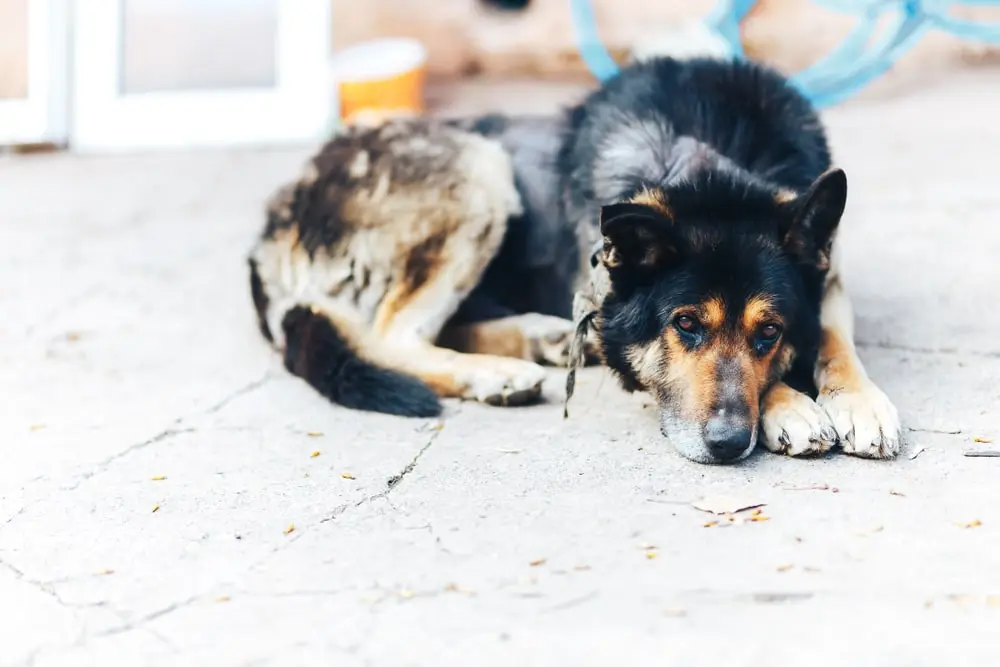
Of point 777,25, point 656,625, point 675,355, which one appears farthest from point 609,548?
point 777,25

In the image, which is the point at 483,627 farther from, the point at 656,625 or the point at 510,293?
the point at 510,293

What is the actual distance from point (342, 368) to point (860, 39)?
5.35 meters

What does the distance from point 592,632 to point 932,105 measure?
6.48 m

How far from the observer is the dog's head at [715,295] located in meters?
3.26

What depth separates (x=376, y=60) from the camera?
808cm

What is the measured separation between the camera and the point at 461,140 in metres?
4.87

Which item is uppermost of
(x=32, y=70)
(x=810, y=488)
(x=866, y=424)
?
(x=32, y=70)

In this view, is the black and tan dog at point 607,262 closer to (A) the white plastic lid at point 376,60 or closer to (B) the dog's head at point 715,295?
(B) the dog's head at point 715,295

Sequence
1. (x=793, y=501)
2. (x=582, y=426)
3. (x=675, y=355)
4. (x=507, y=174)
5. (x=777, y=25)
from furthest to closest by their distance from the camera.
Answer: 1. (x=777, y=25)
2. (x=507, y=174)
3. (x=582, y=426)
4. (x=675, y=355)
5. (x=793, y=501)

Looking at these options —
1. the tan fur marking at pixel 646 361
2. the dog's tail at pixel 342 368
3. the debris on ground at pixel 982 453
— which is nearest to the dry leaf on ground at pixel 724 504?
the tan fur marking at pixel 646 361

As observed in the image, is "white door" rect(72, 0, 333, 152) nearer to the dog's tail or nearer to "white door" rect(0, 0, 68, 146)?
"white door" rect(0, 0, 68, 146)

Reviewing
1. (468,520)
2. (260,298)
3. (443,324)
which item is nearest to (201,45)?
(260,298)

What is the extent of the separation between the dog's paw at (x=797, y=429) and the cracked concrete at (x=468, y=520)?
0.06 metres

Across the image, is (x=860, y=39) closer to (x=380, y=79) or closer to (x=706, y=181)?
(x=380, y=79)
